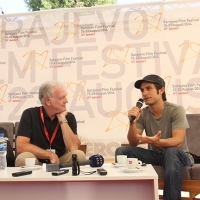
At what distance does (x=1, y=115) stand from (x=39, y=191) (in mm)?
2102

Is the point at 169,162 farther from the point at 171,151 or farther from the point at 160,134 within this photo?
the point at 160,134

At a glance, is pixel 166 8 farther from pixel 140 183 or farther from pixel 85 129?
pixel 140 183

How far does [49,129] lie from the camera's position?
2490 millimetres

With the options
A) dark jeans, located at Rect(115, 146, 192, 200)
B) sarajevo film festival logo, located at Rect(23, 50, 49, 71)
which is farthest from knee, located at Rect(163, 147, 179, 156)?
sarajevo film festival logo, located at Rect(23, 50, 49, 71)

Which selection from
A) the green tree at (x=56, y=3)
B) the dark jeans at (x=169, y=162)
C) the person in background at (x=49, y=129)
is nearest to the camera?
the dark jeans at (x=169, y=162)

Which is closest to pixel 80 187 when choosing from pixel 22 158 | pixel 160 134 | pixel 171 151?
pixel 22 158

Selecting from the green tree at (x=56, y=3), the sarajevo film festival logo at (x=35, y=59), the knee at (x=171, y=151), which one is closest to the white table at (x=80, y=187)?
the knee at (x=171, y=151)

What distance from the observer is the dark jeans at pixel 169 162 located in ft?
6.41

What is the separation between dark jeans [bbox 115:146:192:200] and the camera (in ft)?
6.41

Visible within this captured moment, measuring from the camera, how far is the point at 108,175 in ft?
4.75

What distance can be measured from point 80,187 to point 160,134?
3.41 feet

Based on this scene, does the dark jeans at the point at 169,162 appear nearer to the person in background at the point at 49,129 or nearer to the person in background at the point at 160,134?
the person in background at the point at 160,134

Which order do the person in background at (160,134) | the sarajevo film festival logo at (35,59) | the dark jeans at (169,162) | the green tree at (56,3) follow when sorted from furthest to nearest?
the green tree at (56,3)
the sarajevo film festival logo at (35,59)
the person in background at (160,134)
the dark jeans at (169,162)

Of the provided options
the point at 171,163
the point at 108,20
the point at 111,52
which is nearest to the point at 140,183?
the point at 171,163
